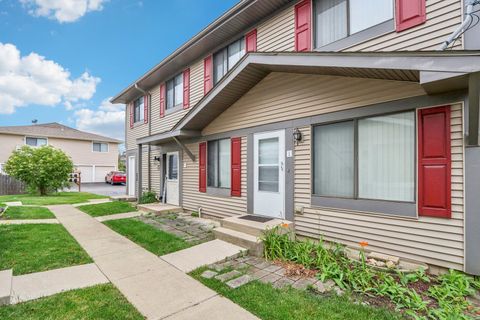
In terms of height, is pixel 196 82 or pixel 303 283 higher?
pixel 196 82

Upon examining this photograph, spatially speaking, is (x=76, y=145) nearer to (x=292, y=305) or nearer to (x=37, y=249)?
(x=37, y=249)

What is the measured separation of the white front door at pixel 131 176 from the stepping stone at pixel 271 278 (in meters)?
10.5

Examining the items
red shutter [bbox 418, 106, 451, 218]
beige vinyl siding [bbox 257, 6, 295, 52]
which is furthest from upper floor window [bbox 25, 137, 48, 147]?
red shutter [bbox 418, 106, 451, 218]

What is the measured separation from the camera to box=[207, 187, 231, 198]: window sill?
709 cm

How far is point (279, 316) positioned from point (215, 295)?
870mm

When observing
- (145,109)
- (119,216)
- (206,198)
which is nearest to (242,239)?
(206,198)

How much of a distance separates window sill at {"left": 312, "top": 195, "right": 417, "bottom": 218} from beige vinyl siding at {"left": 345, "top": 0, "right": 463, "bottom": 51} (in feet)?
7.85

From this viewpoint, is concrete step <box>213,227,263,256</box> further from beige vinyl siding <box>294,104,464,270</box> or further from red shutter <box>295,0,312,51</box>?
red shutter <box>295,0,312,51</box>

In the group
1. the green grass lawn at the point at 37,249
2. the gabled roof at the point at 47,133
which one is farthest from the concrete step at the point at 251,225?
the gabled roof at the point at 47,133

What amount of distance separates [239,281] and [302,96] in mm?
3787

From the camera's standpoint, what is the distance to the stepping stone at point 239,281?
339 centimetres

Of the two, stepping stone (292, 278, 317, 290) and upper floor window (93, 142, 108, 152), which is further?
upper floor window (93, 142, 108, 152)

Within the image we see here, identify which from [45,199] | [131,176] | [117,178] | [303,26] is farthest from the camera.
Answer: [117,178]

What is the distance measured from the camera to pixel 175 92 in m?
9.87
